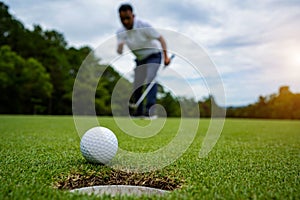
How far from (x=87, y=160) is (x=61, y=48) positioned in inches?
1240

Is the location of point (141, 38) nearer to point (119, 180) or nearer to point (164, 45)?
point (164, 45)

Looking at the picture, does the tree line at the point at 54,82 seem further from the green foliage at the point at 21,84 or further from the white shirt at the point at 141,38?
the white shirt at the point at 141,38

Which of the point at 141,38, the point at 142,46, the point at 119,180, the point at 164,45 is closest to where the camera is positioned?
the point at 119,180

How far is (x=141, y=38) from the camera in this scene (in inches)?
231

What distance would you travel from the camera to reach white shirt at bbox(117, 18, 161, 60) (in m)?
5.75

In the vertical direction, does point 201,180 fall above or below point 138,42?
below

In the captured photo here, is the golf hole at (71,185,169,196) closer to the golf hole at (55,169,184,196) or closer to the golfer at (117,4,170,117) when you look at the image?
the golf hole at (55,169,184,196)

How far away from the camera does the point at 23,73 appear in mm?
23953

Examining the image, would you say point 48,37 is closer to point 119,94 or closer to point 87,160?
point 119,94

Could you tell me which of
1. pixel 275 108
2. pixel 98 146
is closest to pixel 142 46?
pixel 98 146

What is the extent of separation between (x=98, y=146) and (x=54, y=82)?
28.4 m

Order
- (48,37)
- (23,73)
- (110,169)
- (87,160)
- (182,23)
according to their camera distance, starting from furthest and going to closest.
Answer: (48,37), (23,73), (182,23), (87,160), (110,169)

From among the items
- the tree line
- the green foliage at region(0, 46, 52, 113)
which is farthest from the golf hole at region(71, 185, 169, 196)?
the green foliage at region(0, 46, 52, 113)

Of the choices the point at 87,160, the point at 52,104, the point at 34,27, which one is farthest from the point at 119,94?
the point at 87,160
